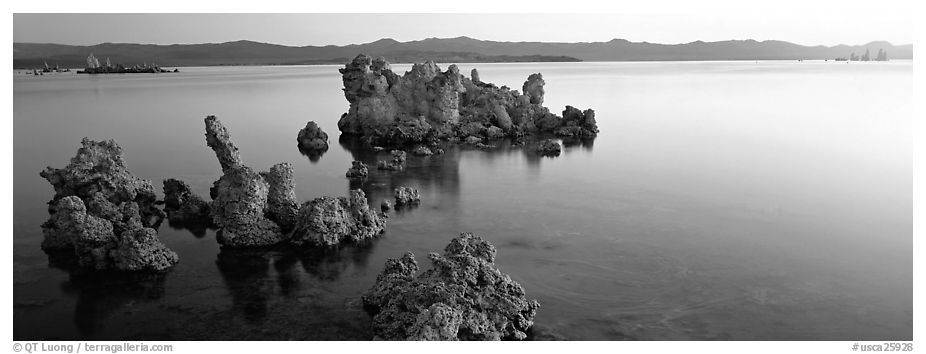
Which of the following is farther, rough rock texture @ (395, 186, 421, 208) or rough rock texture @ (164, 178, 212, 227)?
rough rock texture @ (395, 186, 421, 208)

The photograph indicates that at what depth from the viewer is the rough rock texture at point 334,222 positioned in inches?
568

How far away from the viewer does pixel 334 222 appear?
47.8 ft

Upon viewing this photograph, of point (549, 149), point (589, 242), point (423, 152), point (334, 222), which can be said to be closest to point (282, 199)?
point (334, 222)

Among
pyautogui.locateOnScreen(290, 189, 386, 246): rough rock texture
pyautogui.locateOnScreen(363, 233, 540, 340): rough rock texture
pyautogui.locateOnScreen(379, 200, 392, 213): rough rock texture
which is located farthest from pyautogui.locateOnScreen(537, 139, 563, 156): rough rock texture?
Answer: pyautogui.locateOnScreen(363, 233, 540, 340): rough rock texture

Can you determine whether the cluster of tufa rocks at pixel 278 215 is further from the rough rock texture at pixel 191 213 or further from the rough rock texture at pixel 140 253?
the rough rock texture at pixel 140 253

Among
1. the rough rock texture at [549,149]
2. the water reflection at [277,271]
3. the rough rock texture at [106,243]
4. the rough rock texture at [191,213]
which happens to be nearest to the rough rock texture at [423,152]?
the rough rock texture at [549,149]

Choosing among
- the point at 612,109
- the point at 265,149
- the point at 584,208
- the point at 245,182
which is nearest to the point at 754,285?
the point at 584,208

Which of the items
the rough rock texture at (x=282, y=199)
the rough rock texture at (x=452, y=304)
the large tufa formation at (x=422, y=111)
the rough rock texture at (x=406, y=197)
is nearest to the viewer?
the rough rock texture at (x=452, y=304)

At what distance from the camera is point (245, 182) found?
14.7 m

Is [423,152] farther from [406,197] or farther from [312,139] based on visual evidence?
[406,197]

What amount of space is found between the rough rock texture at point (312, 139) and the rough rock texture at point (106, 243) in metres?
14.4

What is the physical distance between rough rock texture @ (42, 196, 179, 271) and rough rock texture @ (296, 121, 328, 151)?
14.4 m

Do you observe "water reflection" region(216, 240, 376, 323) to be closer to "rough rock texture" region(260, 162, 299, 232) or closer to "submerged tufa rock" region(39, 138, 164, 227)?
"rough rock texture" region(260, 162, 299, 232)

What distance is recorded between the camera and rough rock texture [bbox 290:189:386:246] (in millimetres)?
14438
